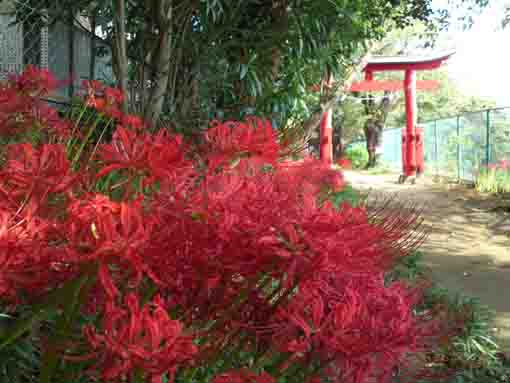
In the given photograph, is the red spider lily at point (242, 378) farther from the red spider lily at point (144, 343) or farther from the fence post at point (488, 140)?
the fence post at point (488, 140)

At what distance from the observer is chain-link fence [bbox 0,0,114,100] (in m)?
4.18

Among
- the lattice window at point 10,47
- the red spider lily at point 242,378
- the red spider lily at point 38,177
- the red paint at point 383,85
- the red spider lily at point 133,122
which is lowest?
the red spider lily at point 242,378

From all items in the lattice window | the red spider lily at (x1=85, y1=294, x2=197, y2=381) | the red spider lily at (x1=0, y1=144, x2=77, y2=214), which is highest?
the lattice window

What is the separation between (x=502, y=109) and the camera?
1303cm

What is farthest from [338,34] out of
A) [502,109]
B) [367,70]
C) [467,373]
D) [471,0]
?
[367,70]

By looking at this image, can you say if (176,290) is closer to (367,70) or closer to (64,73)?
(64,73)

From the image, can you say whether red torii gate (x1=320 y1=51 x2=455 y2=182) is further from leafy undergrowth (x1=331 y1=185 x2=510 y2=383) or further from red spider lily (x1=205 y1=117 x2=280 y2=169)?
red spider lily (x1=205 y1=117 x2=280 y2=169)

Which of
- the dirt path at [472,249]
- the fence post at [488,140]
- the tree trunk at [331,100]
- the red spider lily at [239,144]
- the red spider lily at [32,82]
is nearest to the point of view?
the red spider lily at [239,144]

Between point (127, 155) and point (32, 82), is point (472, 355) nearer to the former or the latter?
point (32, 82)

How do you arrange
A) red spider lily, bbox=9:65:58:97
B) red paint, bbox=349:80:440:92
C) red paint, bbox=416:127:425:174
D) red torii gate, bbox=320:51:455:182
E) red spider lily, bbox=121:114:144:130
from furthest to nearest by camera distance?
red paint, bbox=349:80:440:92, red paint, bbox=416:127:425:174, red torii gate, bbox=320:51:455:182, red spider lily, bbox=9:65:58:97, red spider lily, bbox=121:114:144:130

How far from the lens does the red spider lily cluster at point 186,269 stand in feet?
2.11

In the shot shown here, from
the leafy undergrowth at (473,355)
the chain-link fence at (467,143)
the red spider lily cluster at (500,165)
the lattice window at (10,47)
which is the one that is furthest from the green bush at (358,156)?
the leafy undergrowth at (473,355)

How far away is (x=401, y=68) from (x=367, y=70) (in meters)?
0.86

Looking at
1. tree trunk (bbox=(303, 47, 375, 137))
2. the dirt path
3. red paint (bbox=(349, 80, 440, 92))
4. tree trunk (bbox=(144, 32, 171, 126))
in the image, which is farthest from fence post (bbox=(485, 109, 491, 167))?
tree trunk (bbox=(144, 32, 171, 126))
